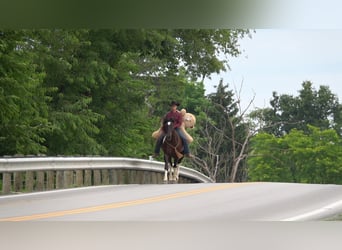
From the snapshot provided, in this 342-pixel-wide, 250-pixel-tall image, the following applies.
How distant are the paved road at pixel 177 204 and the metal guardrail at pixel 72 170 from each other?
0.47 metres

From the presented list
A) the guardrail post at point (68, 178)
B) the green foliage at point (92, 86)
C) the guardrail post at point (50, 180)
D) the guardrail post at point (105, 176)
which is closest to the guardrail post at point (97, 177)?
the guardrail post at point (105, 176)

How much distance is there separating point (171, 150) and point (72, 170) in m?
2.60

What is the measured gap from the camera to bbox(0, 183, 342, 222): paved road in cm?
1423

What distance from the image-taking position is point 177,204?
15.1 m

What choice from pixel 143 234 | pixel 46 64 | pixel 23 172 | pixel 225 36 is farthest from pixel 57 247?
pixel 225 36

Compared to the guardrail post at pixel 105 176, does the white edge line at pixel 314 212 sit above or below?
below

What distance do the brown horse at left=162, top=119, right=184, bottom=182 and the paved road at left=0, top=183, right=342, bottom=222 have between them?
5.66ft

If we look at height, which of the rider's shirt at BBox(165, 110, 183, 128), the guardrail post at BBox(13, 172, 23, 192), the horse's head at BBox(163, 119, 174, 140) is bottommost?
the guardrail post at BBox(13, 172, 23, 192)

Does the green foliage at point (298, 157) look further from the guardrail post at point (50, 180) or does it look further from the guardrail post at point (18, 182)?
the guardrail post at point (18, 182)

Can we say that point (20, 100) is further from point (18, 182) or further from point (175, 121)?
point (18, 182)

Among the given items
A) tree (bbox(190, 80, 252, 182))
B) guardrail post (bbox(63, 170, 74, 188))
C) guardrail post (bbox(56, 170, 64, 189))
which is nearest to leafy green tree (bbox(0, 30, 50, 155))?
guardrail post (bbox(63, 170, 74, 188))

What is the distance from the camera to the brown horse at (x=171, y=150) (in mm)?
18500

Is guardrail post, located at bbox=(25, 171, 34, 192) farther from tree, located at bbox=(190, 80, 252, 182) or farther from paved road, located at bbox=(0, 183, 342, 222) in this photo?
tree, located at bbox=(190, 80, 252, 182)

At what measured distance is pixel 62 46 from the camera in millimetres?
20500
